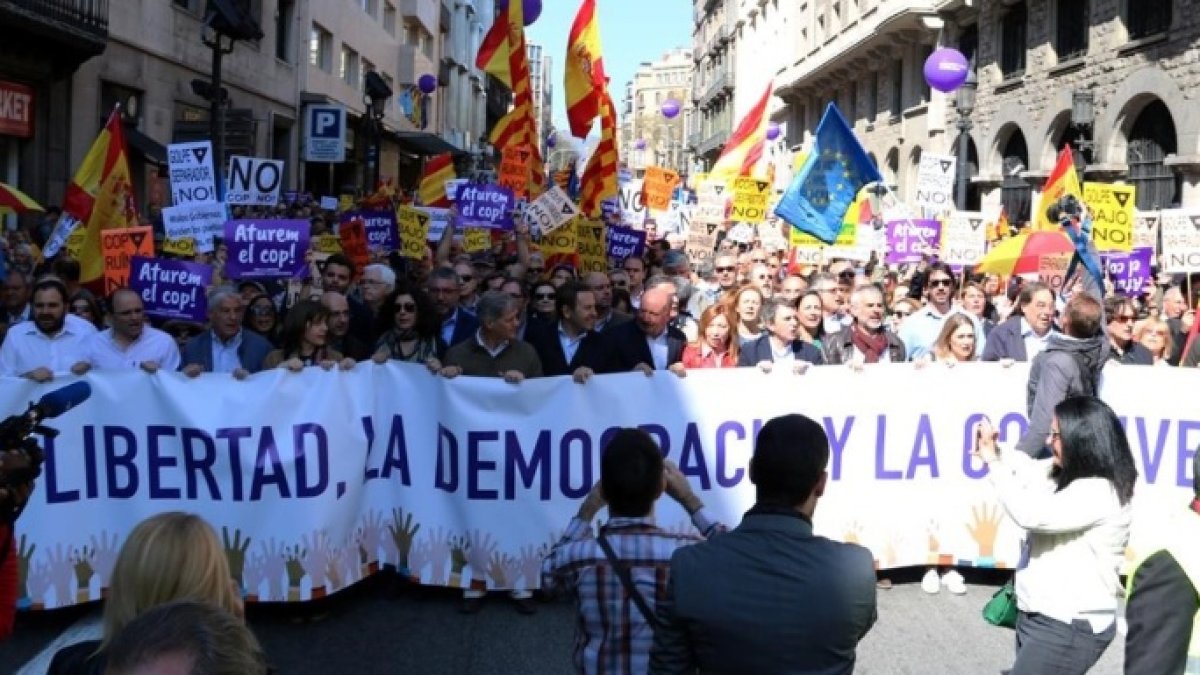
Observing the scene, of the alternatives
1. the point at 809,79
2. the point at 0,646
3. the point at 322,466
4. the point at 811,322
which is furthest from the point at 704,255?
the point at 809,79

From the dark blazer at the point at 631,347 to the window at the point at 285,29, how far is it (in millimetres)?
27320

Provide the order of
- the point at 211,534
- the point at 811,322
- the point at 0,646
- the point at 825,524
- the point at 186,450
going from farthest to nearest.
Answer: the point at 811,322 → the point at 825,524 → the point at 186,450 → the point at 0,646 → the point at 211,534

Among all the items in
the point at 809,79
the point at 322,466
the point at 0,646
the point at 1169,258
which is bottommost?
the point at 0,646

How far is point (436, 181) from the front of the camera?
55.5 feet

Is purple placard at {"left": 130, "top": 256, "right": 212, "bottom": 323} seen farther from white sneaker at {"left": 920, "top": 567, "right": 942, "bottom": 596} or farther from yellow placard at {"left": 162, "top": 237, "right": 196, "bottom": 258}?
white sneaker at {"left": 920, "top": 567, "right": 942, "bottom": 596}

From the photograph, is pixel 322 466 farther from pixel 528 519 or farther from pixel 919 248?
pixel 919 248

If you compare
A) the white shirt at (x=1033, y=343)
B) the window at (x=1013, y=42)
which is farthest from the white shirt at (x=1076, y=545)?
the window at (x=1013, y=42)

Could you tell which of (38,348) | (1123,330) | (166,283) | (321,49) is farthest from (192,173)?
(321,49)

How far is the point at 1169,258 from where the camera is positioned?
39.9ft

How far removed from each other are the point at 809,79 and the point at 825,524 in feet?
142

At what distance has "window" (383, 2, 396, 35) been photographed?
45.3 meters

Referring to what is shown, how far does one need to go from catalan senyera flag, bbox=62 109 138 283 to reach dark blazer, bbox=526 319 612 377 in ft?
12.8

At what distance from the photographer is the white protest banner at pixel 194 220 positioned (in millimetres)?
10211

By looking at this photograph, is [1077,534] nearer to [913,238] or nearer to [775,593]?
[775,593]
